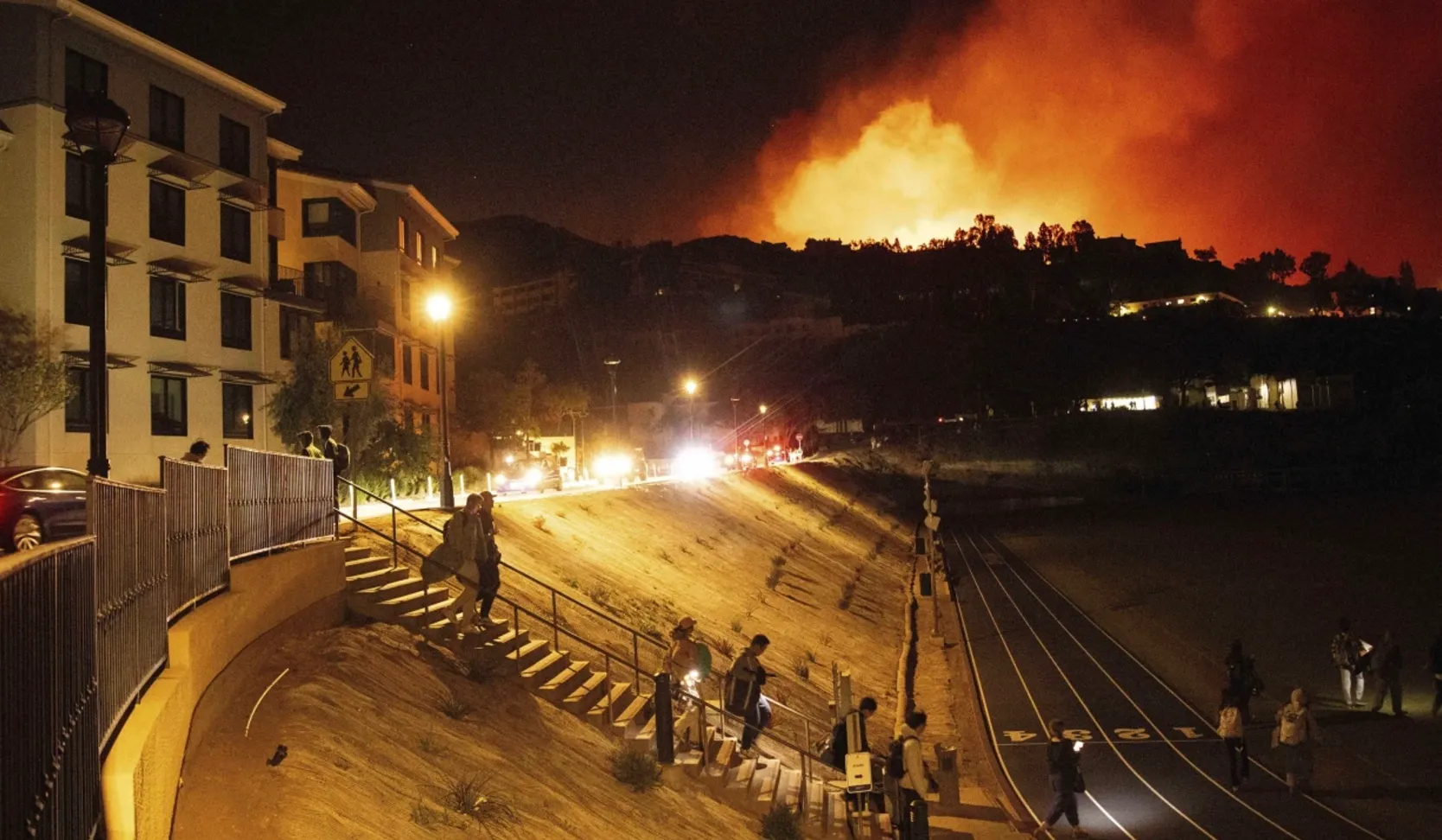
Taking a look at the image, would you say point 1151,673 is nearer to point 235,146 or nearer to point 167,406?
point 167,406

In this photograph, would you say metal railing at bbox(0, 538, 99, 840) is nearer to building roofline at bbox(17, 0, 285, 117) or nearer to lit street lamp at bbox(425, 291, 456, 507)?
lit street lamp at bbox(425, 291, 456, 507)

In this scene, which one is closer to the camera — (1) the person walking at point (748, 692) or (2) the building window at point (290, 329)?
(1) the person walking at point (748, 692)

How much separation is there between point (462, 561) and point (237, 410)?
85.5ft

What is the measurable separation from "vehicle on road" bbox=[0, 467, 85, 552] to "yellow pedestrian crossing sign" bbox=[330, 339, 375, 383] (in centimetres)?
423

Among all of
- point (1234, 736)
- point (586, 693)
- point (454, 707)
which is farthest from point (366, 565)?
point (1234, 736)

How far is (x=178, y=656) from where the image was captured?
8.62 metres

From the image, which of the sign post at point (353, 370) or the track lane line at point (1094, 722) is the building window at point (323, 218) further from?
the track lane line at point (1094, 722)

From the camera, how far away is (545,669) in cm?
1473

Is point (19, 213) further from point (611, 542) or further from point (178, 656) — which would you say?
point (178, 656)

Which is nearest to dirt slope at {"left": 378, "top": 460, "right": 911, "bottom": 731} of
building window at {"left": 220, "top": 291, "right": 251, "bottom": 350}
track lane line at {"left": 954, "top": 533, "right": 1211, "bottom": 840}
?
track lane line at {"left": 954, "top": 533, "right": 1211, "bottom": 840}

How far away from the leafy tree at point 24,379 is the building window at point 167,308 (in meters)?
4.56

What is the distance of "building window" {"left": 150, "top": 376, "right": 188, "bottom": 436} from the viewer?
3397 cm

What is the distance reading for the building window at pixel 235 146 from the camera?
3750cm

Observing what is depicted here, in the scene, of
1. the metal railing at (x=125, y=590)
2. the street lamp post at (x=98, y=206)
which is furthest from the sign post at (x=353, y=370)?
the metal railing at (x=125, y=590)
